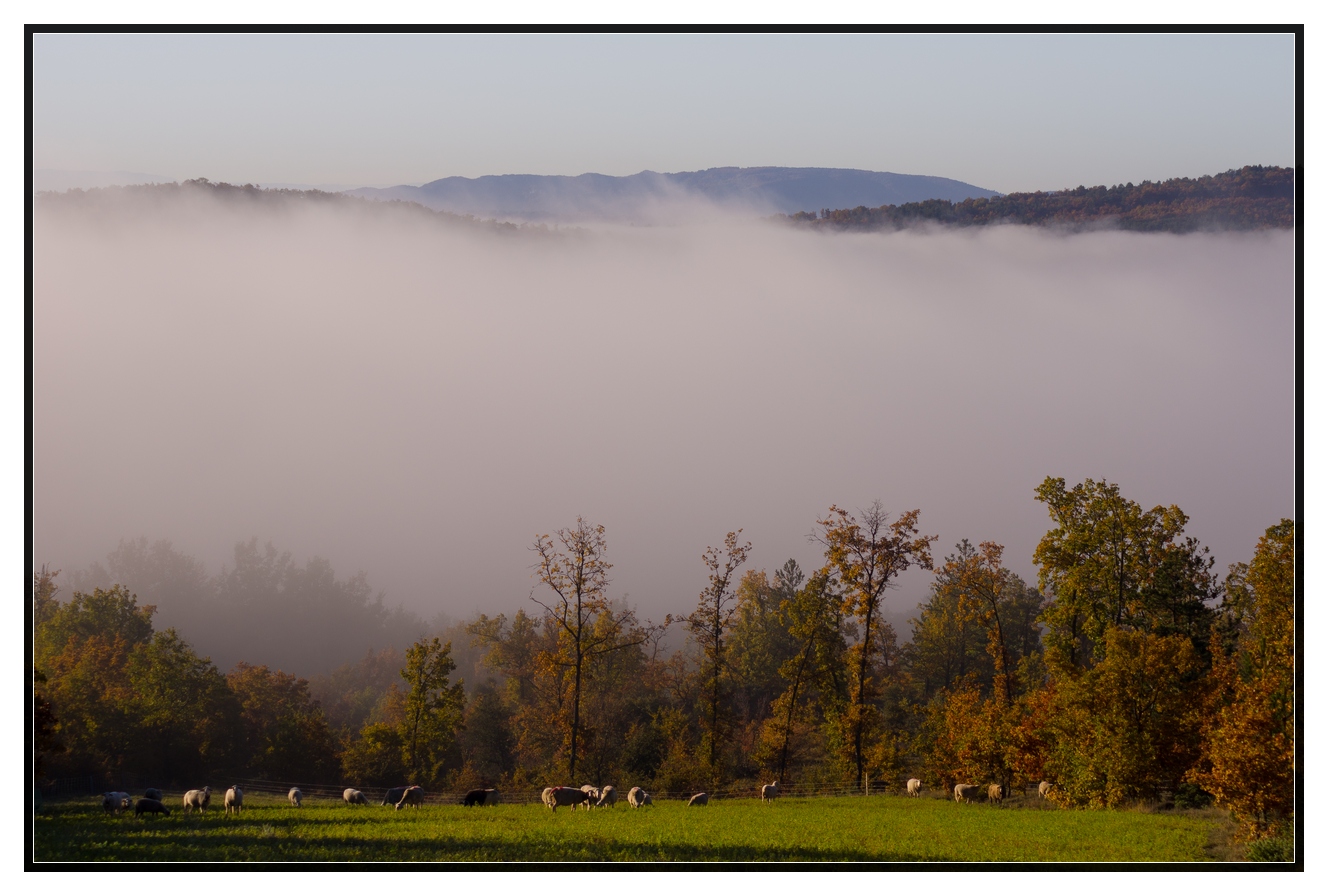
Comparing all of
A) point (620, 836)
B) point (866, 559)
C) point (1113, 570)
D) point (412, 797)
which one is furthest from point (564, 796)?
point (1113, 570)

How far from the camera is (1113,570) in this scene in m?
22.0

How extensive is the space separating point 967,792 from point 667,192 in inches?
603

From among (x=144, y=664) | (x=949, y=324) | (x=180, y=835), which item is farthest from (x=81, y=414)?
(x=949, y=324)

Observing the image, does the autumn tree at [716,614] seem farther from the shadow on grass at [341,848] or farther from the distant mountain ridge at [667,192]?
the shadow on grass at [341,848]

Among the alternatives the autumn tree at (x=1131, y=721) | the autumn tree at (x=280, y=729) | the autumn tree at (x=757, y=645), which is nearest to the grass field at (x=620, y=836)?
the autumn tree at (x=1131, y=721)

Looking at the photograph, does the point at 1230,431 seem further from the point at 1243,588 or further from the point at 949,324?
the point at 949,324

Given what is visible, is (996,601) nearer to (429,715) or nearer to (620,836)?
(620,836)

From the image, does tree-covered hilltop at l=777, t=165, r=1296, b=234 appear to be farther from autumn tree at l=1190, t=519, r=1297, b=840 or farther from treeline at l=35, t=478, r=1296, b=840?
treeline at l=35, t=478, r=1296, b=840

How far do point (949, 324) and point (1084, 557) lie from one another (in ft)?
21.6

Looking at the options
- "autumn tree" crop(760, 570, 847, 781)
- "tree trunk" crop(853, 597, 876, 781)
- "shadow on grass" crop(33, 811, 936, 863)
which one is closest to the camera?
"shadow on grass" crop(33, 811, 936, 863)

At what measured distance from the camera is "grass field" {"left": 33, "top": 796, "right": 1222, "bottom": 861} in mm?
12922

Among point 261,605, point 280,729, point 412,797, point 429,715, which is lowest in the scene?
point 412,797

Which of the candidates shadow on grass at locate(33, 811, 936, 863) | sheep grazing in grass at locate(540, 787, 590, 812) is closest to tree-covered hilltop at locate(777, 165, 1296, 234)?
shadow on grass at locate(33, 811, 936, 863)

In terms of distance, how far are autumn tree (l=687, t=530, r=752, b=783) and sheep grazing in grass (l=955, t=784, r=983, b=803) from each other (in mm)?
5875
